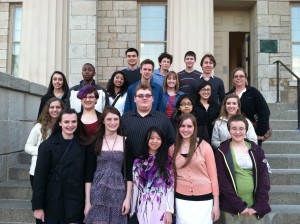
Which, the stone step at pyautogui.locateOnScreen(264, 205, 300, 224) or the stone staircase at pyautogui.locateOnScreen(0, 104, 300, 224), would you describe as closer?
the stone step at pyautogui.locateOnScreen(264, 205, 300, 224)

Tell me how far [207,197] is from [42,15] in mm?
7668

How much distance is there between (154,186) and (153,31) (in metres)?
7.59

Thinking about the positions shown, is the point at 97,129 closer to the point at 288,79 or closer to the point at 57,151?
the point at 57,151

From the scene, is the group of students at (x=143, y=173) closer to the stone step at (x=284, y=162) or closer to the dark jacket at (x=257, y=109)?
the dark jacket at (x=257, y=109)

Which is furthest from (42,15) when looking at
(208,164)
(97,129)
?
(208,164)

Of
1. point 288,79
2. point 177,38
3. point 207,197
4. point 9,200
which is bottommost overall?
point 9,200

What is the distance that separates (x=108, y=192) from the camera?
369 cm

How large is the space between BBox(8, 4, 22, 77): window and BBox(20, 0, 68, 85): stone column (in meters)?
1.17

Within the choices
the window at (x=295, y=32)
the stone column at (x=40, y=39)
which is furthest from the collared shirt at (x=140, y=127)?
the window at (x=295, y=32)

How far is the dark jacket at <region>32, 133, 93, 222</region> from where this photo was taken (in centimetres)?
368

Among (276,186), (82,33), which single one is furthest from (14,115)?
(276,186)

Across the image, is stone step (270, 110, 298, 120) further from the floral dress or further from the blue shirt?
the floral dress

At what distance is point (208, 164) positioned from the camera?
3.88m

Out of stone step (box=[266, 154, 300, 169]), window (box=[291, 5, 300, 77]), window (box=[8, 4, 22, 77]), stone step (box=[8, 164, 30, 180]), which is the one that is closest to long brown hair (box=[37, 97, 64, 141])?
stone step (box=[8, 164, 30, 180])
